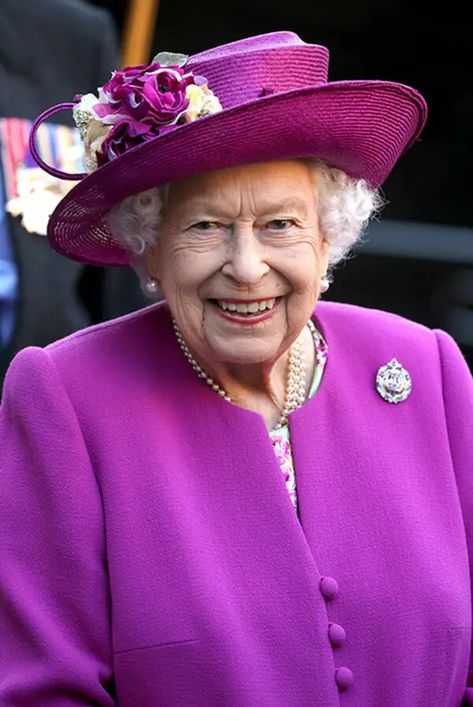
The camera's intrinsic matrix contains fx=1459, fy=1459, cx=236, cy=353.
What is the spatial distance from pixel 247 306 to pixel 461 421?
1.80 feet

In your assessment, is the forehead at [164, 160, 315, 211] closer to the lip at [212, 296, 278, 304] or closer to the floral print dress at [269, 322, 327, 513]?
the lip at [212, 296, 278, 304]

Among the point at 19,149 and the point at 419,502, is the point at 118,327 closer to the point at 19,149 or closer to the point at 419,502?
the point at 419,502

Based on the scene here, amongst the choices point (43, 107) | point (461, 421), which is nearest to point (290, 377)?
point (461, 421)

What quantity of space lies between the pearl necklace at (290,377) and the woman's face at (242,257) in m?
0.11

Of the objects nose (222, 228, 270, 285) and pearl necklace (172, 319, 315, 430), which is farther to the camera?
pearl necklace (172, 319, 315, 430)

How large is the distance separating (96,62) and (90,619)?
80.2 inches

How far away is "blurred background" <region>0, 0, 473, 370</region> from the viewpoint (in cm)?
659

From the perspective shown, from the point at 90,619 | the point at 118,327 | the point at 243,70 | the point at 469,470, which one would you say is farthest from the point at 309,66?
the point at 90,619

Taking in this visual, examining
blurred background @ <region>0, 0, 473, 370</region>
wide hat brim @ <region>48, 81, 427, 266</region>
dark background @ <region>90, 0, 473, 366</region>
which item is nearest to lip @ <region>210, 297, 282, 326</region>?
wide hat brim @ <region>48, 81, 427, 266</region>

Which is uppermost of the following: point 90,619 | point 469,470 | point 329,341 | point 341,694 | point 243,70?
point 243,70

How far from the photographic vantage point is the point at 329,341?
121 inches

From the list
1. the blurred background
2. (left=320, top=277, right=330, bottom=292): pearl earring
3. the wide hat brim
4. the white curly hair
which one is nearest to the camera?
the wide hat brim

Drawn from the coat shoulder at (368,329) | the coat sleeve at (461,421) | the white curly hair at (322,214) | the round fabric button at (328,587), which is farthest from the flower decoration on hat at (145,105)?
the round fabric button at (328,587)

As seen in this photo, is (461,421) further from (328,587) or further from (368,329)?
(328,587)
